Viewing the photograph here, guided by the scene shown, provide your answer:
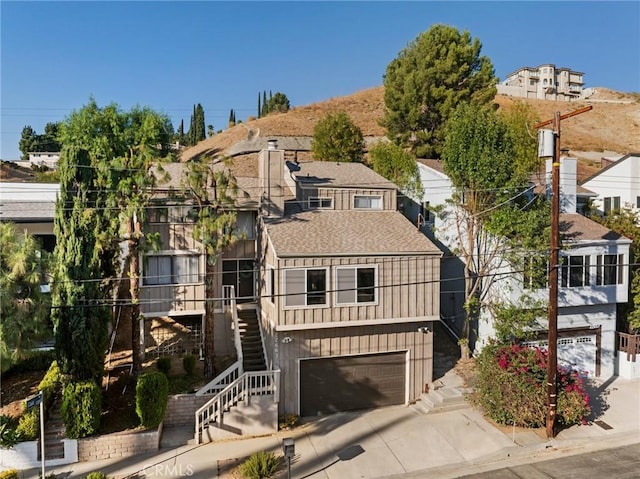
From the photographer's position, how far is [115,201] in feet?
47.1

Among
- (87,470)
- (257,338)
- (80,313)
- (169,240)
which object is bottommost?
(87,470)

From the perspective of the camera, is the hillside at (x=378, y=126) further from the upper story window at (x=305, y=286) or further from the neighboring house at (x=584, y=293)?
the upper story window at (x=305, y=286)

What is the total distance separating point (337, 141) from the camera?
121 ft

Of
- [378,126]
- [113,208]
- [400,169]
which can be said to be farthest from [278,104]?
[113,208]

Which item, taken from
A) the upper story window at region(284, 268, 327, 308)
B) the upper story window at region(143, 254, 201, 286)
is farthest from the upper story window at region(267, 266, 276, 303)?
the upper story window at region(143, 254, 201, 286)

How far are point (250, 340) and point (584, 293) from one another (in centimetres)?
1339

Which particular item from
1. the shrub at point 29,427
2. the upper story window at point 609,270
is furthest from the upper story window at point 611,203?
the shrub at point 29,427

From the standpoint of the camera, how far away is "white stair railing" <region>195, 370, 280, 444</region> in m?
13.6

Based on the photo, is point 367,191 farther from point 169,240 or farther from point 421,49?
point 421,49

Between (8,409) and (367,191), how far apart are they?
15091mm

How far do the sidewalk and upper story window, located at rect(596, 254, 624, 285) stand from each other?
5209 mm

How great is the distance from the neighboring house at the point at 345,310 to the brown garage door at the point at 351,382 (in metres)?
0.03

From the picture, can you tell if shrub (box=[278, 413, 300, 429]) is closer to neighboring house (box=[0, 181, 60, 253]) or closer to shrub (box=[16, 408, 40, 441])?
shrub (box=[16, 408, 40, 441])

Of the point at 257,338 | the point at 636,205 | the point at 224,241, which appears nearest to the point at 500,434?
the point at 257,338
